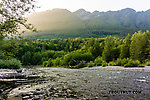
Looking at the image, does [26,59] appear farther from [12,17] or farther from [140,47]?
[12,17]

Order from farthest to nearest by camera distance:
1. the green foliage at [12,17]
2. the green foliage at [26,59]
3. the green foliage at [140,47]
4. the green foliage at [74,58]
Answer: the green foliage at [26,59]
the green foliage at [74,58]
the green foliage at [140,47]
the green foliage at [12,17]

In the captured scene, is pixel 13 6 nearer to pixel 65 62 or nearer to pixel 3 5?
pixel 3 5

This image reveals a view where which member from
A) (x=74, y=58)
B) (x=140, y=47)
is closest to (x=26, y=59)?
(x=74, y=58)

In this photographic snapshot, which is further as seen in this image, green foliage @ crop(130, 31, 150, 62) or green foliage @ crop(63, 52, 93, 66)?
green foliage @ crop(63, 52, 93, 66)

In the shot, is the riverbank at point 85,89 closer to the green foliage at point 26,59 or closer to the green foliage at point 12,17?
the green foliage at point 12,17

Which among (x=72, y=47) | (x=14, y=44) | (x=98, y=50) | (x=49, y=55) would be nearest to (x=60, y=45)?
(x=72, y=47)

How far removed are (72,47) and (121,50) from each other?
311ft

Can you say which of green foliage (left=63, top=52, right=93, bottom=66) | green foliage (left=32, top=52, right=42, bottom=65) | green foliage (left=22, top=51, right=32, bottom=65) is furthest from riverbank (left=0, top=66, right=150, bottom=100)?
green foliage (left=32, top=52, right=42, bottom=65)

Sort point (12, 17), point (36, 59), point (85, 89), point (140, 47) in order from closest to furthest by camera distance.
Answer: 1. point (12, 17)
2. point (85, 89)
3. point (140, 47)
4. point (36, 59)

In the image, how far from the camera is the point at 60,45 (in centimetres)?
16850

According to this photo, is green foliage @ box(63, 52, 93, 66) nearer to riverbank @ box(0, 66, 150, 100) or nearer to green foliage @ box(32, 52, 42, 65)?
riverbank @ box(0, 66, 150, 100)

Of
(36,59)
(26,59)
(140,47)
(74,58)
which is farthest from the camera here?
(36,59)

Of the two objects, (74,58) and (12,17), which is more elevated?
(12,17)

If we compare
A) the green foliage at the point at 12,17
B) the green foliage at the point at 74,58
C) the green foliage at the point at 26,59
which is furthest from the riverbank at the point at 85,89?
the green foliage at the point at 26,59
